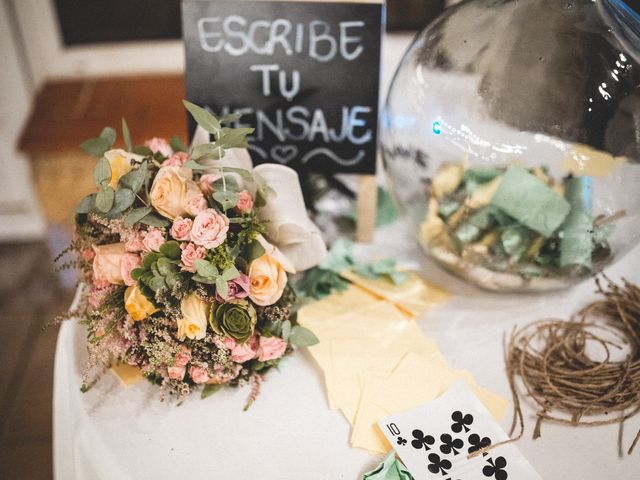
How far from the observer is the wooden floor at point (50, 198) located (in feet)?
6.39

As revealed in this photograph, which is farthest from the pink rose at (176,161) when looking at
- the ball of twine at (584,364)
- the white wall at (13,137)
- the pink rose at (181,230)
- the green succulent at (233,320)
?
the white wall at (13,137)

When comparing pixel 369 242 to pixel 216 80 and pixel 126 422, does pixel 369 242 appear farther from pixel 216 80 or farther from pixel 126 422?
Answer: pixel 126 422

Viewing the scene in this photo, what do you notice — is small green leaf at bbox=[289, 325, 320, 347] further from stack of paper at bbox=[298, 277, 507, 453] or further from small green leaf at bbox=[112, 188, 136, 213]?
small green leaf at bbox=[112, 188, 136, 213]

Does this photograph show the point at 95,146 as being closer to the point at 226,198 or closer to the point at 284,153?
the point at 226,198

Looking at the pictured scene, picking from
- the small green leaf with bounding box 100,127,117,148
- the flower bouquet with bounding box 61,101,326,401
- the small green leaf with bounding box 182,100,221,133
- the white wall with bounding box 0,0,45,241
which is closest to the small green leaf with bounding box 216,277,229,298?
the flower bouquet with bounding box 61,101,326,401

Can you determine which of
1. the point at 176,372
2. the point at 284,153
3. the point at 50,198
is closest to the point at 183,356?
the point at 176,372

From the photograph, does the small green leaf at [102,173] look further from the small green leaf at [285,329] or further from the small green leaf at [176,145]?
the small green leaf at [285,329]

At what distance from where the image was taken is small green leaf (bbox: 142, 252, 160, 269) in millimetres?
759

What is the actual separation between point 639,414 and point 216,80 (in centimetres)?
93

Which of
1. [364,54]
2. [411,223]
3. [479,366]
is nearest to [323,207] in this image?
[411,223]

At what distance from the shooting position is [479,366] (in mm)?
886

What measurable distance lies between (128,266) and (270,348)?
236 mm

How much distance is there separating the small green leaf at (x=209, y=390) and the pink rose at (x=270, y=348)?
9 cm

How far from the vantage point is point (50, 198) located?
2.46 metres
